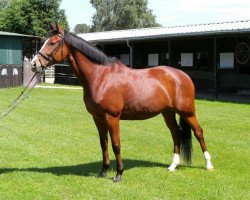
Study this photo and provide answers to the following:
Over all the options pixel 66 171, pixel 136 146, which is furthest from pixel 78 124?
pixel 66 171

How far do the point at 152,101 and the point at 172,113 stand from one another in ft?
2.57

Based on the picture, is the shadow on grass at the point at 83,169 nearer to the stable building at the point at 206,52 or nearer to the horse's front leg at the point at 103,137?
the horse's front leg at the point at 103,137

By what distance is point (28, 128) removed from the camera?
11.1 metres

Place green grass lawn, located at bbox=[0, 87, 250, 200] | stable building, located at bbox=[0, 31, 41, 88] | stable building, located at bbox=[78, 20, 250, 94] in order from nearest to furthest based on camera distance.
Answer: green grass lawn, located at bbox=[0, 87, 250, 200] → stable building, located at bbox=[78, 20, 250, 94] → stable building, located at bbox=[0, 31, 41, 88]

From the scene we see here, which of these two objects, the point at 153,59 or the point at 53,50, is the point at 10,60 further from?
the point at 53,50

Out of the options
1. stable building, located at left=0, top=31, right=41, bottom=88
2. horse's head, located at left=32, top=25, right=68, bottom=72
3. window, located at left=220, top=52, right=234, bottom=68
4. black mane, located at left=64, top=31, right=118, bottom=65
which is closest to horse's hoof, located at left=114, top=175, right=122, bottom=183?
black mane, located at left=64, top=31, right=118, bottom=65

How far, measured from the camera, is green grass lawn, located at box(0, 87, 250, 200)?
5754 millimetres

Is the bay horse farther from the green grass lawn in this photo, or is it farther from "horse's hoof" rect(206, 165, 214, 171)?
the green grass lawn

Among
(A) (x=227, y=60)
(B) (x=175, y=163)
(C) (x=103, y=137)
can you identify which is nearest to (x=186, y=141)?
(B) (x=175, y=163)

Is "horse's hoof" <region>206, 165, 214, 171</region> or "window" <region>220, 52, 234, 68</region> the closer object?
"horse's hoof" <region>206, 165, 214, 171</region>

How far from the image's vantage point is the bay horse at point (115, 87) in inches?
242

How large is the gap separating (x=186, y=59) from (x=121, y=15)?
43275 millimetres

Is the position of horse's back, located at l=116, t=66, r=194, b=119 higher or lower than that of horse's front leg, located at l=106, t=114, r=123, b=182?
higher

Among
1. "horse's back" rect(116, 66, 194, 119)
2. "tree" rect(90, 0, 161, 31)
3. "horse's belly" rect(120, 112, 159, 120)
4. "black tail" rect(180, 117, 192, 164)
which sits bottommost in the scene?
"black tail" rect(180, 117, 192, 164)
